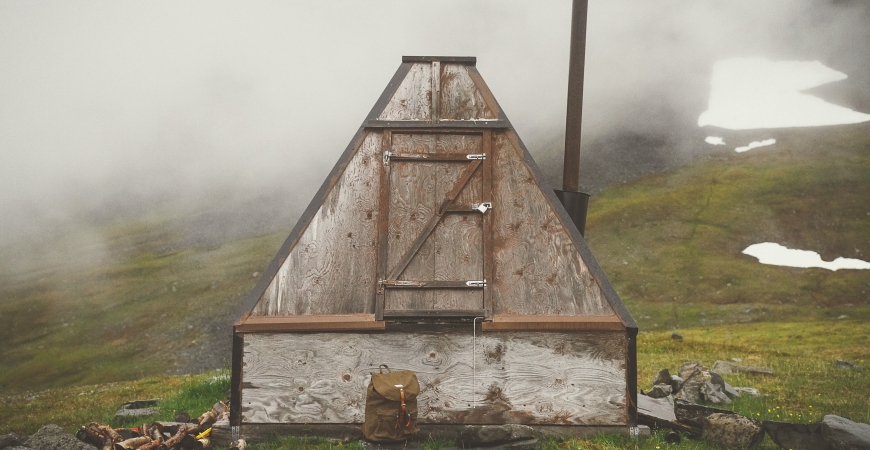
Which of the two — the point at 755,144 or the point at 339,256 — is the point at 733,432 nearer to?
the point at 339,256

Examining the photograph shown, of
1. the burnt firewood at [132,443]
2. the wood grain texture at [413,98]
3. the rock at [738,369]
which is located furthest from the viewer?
the rock at [738,369]

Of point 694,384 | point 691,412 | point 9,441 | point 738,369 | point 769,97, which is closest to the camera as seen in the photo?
point 9,441

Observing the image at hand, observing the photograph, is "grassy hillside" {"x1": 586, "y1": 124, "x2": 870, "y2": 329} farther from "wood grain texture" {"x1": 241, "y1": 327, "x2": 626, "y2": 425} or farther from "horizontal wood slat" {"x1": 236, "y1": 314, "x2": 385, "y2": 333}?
"horizontal wood slat" {"x1": 236, "y1": 314, "x2": 385, "y2": 333}

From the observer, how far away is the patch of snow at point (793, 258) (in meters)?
54.1

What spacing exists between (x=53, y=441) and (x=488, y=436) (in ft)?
17.7

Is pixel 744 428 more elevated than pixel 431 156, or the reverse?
pixel 431 156

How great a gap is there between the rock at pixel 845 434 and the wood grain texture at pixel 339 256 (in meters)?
6.20

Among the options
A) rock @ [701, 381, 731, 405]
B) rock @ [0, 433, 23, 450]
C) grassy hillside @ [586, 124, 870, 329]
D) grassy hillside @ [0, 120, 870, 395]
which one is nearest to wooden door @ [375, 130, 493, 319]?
rock @ [0, 433, 23, 450]

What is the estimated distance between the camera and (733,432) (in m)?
8.66

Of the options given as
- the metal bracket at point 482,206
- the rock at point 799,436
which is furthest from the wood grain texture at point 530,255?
the rock at point 799,436

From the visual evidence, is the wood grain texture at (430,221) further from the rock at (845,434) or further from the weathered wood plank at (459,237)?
the rock at (845,434)

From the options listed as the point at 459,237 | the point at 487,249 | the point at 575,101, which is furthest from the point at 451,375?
the point at 575,101

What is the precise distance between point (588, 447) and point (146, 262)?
2984 inches

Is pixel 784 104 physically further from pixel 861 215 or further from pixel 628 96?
pixel 861 215
